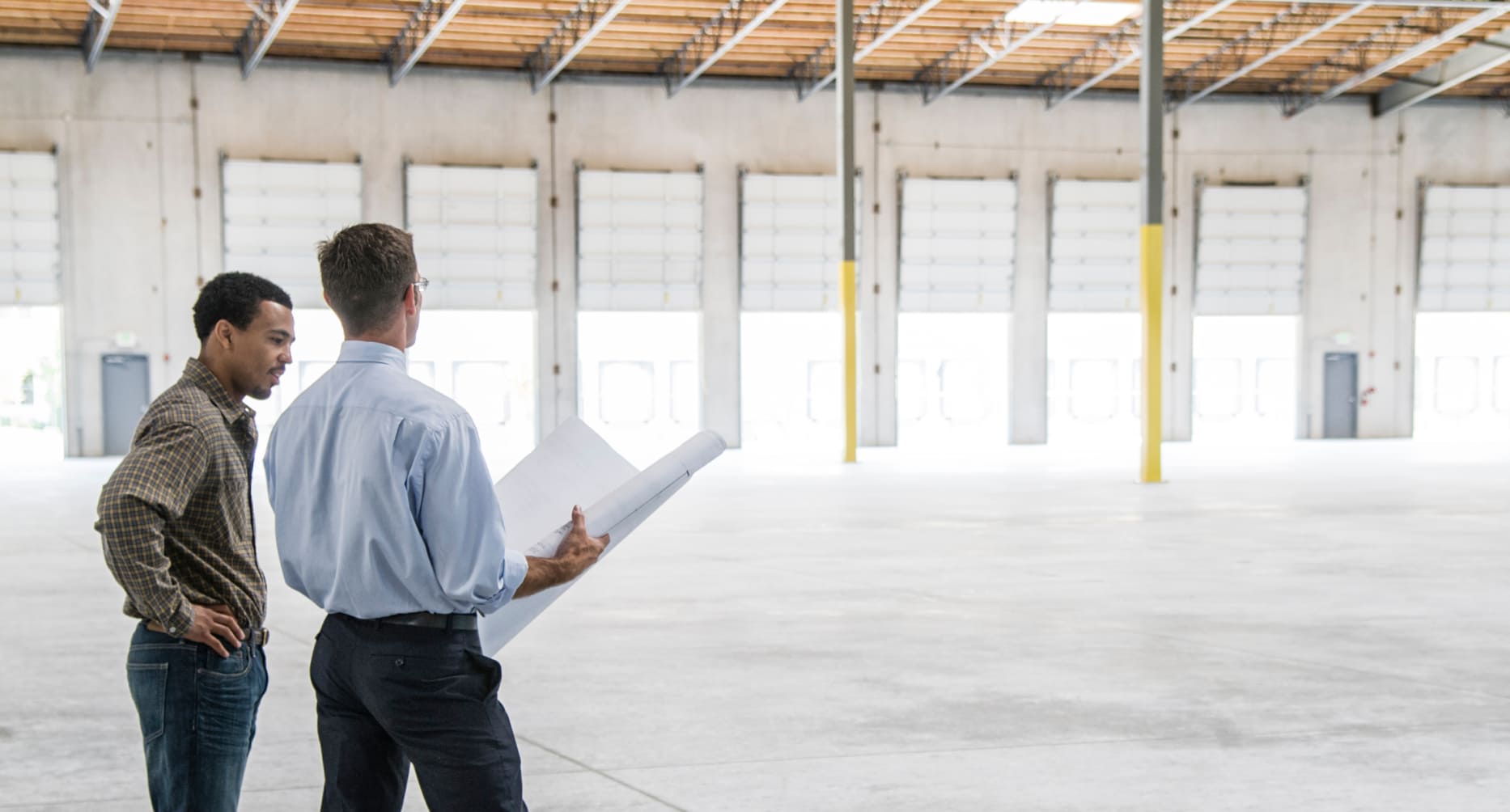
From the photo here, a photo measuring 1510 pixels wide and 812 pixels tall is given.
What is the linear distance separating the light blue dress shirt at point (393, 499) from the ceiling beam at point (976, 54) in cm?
2565

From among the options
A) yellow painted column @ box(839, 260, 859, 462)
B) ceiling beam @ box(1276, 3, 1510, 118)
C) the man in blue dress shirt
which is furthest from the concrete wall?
the man in blue dress shirt

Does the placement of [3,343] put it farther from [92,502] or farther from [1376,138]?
[1376,138]

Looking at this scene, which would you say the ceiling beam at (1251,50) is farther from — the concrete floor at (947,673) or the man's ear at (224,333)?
the man's ear at (224,333)

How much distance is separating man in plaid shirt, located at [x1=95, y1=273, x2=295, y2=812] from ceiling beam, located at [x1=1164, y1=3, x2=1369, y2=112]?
87.0ft

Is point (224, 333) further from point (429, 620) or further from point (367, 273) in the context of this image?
point (429, 620)

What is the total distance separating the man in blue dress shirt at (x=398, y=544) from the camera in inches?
111

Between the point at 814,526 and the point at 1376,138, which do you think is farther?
the point at 1376,138

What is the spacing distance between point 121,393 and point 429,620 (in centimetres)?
2728

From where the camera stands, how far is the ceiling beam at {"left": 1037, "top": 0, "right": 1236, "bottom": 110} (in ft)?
89.2

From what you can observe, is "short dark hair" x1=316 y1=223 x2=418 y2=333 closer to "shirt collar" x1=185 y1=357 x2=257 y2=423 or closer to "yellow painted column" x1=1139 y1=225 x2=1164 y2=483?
"shirt collar" x1=185 y1=357 x2=257 y2=423

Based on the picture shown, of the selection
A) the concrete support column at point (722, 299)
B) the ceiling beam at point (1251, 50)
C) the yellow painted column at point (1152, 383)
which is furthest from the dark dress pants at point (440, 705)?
the concrete support column at point (722, 299)

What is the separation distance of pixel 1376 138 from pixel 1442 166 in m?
1.69

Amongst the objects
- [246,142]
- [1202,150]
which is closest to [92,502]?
[246,142]

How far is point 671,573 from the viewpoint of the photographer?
11305 millimetres
